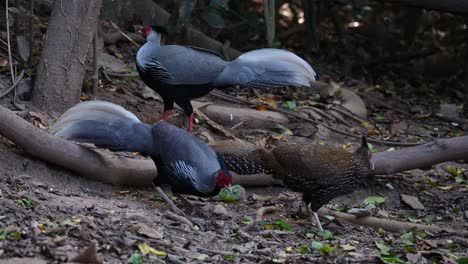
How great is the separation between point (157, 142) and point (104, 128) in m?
0.37

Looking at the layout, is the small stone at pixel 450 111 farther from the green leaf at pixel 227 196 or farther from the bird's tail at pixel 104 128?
the bird's tail at pixel 104 128

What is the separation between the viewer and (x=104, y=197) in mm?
5828

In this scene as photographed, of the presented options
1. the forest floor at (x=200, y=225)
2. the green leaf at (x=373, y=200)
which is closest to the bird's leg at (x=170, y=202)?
the forest floor at (x=200, y=225)

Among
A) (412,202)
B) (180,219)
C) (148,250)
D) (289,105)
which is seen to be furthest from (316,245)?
(289,105)

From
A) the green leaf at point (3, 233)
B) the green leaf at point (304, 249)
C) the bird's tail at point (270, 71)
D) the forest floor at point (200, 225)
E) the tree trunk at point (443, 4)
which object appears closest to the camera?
the green leaf at point (3, 233)

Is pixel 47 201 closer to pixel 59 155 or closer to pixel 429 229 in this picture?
pixel 59 155

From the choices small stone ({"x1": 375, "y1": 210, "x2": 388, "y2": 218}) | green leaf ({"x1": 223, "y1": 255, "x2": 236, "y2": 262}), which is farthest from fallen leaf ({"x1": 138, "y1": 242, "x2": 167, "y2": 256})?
small stone ({"x1": 375, "y1": 210, "x2": 388, "y2": 218})

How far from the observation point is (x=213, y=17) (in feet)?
29.6

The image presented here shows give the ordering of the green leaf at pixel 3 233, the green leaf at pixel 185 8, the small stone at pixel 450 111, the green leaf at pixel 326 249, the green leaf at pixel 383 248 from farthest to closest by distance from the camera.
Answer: the small stone at pixel 450 111
the green leaf at pixel 185 8
the green leaf at pixel 383 248
the green leaf at pixel 326 249
the green leaf at pixel 3 233

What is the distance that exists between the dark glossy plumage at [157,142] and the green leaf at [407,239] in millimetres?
1155

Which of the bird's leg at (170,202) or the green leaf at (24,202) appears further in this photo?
the bird's leg at (170,202)

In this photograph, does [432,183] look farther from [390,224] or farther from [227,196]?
[227,196]

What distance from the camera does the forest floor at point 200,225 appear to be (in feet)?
14.7

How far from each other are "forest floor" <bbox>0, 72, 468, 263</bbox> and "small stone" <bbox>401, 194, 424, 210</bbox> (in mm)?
32
